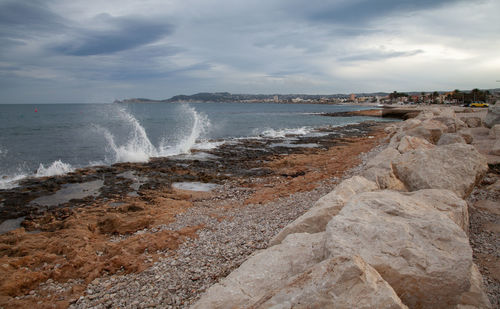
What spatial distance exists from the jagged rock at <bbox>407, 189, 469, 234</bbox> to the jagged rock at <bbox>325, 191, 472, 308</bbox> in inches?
33.1

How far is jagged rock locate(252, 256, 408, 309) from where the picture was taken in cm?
267

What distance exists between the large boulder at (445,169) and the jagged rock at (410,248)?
273cm

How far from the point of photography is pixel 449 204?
202 inches

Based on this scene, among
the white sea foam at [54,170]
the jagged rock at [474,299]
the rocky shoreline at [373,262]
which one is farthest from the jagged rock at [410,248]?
the white sea foam at [54,170]

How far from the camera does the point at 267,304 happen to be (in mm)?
2930

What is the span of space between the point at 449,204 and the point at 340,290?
3.61 metres

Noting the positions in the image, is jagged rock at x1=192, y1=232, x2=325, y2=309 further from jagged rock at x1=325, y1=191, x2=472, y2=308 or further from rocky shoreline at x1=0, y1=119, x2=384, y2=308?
rocky shoreline at x1=0, y1=119, x2=384, y2=308

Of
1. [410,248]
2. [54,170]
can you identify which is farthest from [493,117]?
[54,170]

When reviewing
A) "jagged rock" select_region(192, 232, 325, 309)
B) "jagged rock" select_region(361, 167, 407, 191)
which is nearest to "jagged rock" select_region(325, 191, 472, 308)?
"jagged rock" select_region(192, 232, 325, 309)

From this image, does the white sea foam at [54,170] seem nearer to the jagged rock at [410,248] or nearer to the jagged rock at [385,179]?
the jagged rock at [385,179]

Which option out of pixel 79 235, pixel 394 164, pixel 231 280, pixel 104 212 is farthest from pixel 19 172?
pixel 394 164

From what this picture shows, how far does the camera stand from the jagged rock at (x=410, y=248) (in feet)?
10.8

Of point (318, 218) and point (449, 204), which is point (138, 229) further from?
point (449, 204)

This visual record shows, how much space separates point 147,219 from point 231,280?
6.12 metres
